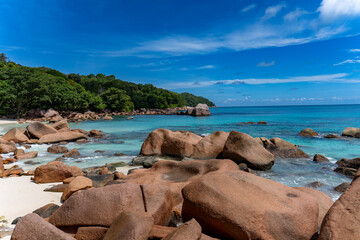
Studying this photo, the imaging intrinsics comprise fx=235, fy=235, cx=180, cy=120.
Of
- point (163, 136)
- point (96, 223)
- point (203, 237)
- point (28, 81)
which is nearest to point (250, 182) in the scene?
point (203, 237)

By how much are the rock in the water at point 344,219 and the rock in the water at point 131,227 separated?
96.6 inches

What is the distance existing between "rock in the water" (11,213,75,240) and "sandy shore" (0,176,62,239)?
1.53 metres

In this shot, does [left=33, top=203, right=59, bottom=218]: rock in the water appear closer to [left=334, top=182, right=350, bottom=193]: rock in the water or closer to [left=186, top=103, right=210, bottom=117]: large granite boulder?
[left=334, top=182, right=350, bottom=193]: rock in the water

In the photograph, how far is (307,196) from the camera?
13.7 feet

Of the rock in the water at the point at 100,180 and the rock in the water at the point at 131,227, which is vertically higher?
the rock in the water at the point at 131,227

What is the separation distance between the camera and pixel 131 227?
3373mm

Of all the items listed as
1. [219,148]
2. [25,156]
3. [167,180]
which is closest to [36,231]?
[167,180]

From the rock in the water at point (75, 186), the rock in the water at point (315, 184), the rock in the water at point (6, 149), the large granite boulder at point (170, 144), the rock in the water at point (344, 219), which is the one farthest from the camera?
the rock in the water at point (6, 149)

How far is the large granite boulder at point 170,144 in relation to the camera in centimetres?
1173

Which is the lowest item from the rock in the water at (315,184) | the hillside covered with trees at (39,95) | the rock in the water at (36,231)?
the rock in the water at (315,184)

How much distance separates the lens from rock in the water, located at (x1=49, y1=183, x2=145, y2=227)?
4.09 meters

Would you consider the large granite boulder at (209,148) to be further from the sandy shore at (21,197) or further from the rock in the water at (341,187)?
the sandy shore at (21,197)

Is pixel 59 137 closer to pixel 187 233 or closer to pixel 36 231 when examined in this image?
pixel 36 231

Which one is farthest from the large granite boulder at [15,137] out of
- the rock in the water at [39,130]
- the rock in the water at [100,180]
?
the rock in the water at [100,180]
